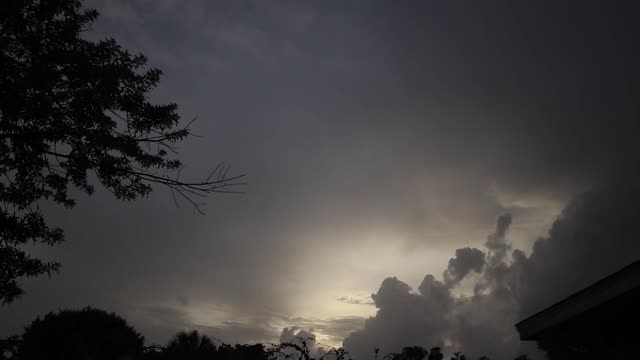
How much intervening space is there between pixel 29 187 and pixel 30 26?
4.13 metres

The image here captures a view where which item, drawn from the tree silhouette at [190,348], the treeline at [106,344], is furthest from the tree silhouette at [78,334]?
the tree silhouette at [190,348]

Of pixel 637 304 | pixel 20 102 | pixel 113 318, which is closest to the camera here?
pixel 637 304

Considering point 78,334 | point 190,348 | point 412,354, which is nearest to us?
point 190,348

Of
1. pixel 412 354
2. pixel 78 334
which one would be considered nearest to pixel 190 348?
pixel 412 354

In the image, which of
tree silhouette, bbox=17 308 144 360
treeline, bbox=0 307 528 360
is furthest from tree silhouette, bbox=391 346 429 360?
tree silhouette, bbox=17 308 144 360

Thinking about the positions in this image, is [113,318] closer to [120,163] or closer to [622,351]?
[120,163]

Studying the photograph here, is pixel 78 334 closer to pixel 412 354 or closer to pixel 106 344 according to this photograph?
pixel 106 344

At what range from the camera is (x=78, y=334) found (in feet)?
29.0

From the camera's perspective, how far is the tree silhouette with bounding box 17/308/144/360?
343 inches

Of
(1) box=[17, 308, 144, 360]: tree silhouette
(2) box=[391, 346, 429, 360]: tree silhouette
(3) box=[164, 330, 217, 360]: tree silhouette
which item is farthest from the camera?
(1) box=[17, 308, 144, 360]: tree silhouette

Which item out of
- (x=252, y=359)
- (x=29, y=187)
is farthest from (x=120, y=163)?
(x=252, y=359)

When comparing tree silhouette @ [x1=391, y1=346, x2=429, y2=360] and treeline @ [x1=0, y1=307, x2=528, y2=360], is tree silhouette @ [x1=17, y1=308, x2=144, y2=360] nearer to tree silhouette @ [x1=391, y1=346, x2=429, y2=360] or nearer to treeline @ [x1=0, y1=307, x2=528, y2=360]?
treeline @ [x1=0, y1=307, x2=528, y2=360]

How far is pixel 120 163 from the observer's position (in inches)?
372

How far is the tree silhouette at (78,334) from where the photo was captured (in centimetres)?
872
